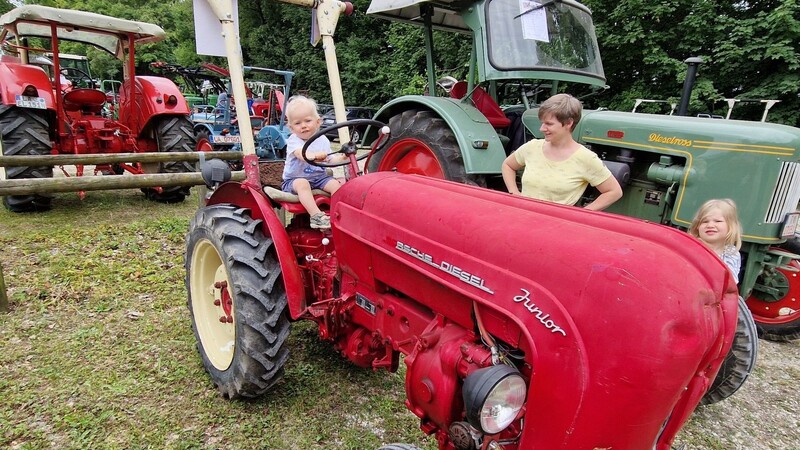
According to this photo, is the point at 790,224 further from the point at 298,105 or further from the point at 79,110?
the point at 79,110

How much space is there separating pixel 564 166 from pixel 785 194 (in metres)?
1.52

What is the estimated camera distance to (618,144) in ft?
10.9

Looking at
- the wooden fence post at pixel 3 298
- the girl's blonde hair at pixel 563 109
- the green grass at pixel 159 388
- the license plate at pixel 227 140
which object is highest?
the girl's blonde hair at pixel 563 109

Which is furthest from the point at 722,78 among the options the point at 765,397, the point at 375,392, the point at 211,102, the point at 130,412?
the point at 211,102

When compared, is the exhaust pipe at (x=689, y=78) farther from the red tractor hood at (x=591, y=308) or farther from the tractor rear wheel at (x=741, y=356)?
the red tractor hood at (x=591, y=308)

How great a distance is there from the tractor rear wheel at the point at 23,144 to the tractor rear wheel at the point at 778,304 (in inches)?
245

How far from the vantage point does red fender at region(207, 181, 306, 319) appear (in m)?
2.04

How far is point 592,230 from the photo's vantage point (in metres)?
1.21

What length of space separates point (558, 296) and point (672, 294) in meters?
0.23

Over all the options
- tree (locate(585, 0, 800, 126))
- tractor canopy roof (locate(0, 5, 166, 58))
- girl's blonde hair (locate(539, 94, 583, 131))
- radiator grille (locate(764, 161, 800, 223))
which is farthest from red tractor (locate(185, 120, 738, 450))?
tree (locate(585, 0, 800, 126))

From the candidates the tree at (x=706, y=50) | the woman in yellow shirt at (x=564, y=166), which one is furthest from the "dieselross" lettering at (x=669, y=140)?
the tree at (x=706, y=50)

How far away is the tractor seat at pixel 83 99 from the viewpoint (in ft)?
18.9

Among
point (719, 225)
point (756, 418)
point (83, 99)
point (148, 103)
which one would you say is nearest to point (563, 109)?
point (719, 225)

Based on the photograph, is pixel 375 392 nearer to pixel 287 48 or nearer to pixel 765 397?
pixel 765 397
